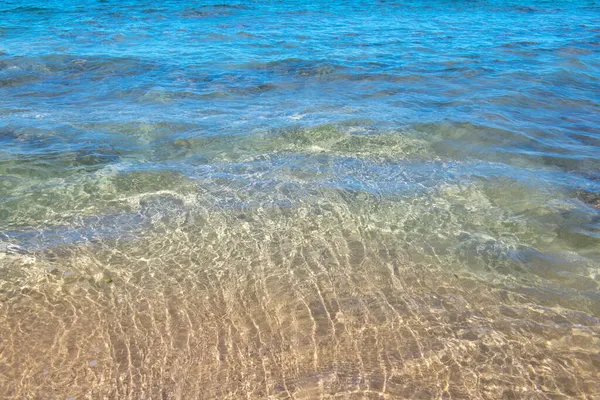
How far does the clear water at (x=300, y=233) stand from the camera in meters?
4.00

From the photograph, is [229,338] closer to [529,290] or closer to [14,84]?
[529,290]

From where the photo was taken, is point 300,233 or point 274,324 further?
point 300,233

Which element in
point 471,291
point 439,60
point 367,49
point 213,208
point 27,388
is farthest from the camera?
point 367,49

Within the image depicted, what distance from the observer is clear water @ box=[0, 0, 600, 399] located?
4000 millimetres

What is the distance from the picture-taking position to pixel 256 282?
16.4ft

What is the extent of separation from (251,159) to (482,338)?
4413 mm

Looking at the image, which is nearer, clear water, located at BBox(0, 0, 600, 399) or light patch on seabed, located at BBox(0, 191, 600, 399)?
light patch on seabed, located at BBox(0, 191, 600, 399)

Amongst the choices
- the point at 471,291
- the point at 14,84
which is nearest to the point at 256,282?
the point at 471,291

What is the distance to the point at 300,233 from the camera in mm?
5801

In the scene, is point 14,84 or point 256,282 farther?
point 14,84

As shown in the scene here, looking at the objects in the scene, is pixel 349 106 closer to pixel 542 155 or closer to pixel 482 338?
pixel 542 155

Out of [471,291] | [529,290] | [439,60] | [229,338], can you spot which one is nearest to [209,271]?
[229,338]

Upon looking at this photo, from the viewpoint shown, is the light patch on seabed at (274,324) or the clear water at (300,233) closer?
the light patch on seabed at (274,324)

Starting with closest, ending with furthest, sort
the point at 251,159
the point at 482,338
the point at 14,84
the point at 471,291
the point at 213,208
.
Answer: the point at 482,338 → the point at 471,291 → the point at 213,208 → the point at 251,159 → the point at 14,84
